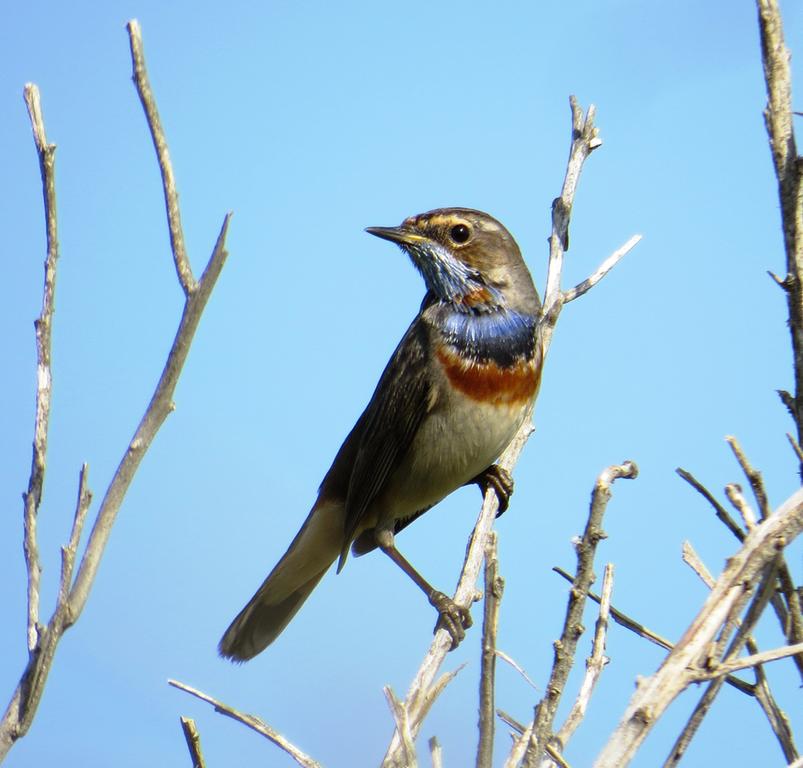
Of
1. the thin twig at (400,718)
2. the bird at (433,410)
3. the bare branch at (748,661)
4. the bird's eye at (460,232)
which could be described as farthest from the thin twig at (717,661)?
the bird's eye at (460,232)

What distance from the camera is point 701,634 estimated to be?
7.64 ft

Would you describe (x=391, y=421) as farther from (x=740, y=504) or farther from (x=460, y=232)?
(x=740, y=504)

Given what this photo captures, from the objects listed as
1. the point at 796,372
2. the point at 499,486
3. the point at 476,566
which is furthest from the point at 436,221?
the point at 796,372

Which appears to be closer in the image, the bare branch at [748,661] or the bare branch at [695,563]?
the bare branch at [748,661]

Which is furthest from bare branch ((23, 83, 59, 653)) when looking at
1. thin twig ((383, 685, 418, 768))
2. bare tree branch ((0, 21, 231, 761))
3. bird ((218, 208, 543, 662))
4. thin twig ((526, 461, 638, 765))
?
bird ((218, 208, 543, 662))

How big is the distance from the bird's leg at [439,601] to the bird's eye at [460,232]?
63.2 inches

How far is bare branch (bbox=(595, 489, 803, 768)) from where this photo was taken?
2248mm

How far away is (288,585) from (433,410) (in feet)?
4.44

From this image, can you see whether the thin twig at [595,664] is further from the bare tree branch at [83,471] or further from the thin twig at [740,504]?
the bare tree branch at [83,471]

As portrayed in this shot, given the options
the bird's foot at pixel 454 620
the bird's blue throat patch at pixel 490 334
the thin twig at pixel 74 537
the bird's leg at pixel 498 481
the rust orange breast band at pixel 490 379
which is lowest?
the thin twig at pixel 74 537

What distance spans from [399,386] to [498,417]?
56 cm

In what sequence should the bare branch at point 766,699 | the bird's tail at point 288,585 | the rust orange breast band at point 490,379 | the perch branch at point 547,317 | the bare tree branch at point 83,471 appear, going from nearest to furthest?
the bare tree branch at point 83,471
the bare branch at point 766,699
the perch branch at point 547,317
the rust orange breast band at point 490,379
the bird's tail at point 288,585

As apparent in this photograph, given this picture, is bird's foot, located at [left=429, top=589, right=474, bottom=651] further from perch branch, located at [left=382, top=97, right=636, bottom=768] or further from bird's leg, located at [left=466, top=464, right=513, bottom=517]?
bird's leg, located at [left=466, top=464, right=513, bottom=517]

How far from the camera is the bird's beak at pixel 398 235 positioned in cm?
605
